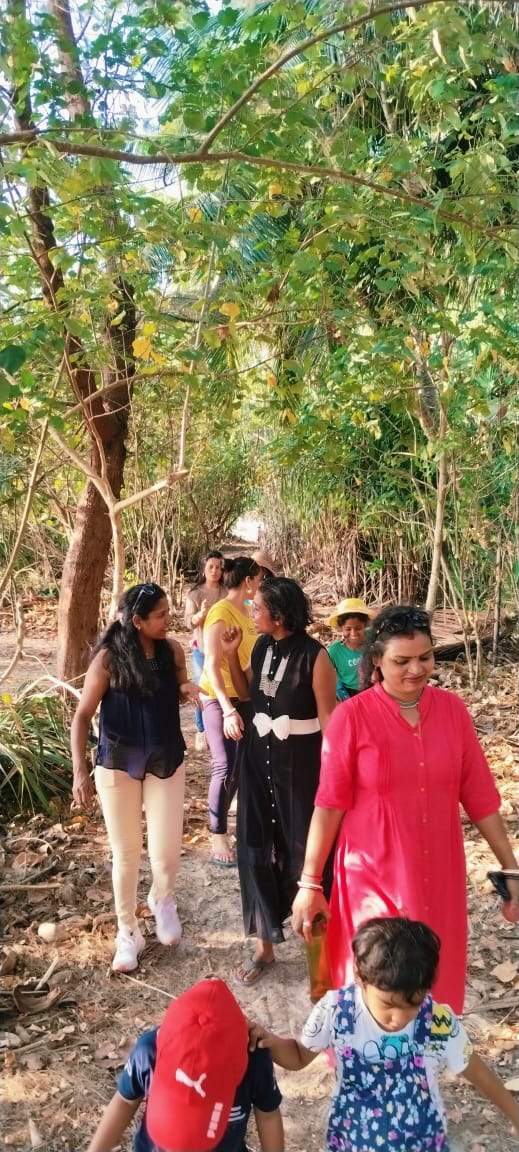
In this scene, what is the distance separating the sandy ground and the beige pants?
0.30 m

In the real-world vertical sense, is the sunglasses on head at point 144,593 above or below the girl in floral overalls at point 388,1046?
above

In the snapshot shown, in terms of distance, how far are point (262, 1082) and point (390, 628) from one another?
46.3 inches

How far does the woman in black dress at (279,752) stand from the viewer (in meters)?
3.13

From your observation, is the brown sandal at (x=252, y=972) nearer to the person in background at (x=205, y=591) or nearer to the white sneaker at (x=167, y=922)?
the white sneaker at (x=167, y=922)

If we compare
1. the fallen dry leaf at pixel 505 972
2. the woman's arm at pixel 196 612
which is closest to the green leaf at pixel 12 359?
the fallen dry leaf at pixel 505 972

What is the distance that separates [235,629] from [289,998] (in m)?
1.67

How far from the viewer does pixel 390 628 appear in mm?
2334

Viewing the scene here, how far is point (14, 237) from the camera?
12.8 feet

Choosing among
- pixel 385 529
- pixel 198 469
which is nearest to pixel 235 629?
pixel 385 529

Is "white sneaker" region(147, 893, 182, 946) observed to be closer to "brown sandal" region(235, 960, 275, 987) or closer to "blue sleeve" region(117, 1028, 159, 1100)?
"brown sandal" region(235, 960, 275, 987)

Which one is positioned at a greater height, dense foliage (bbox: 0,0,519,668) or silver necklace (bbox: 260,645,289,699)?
dense foliage (bbox: 0,0,519,668)

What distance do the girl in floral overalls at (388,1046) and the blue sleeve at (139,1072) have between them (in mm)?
219

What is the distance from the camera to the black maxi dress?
3141 millimetres

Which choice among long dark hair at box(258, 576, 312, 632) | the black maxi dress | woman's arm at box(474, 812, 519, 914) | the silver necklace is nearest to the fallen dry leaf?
the black maxi dress
